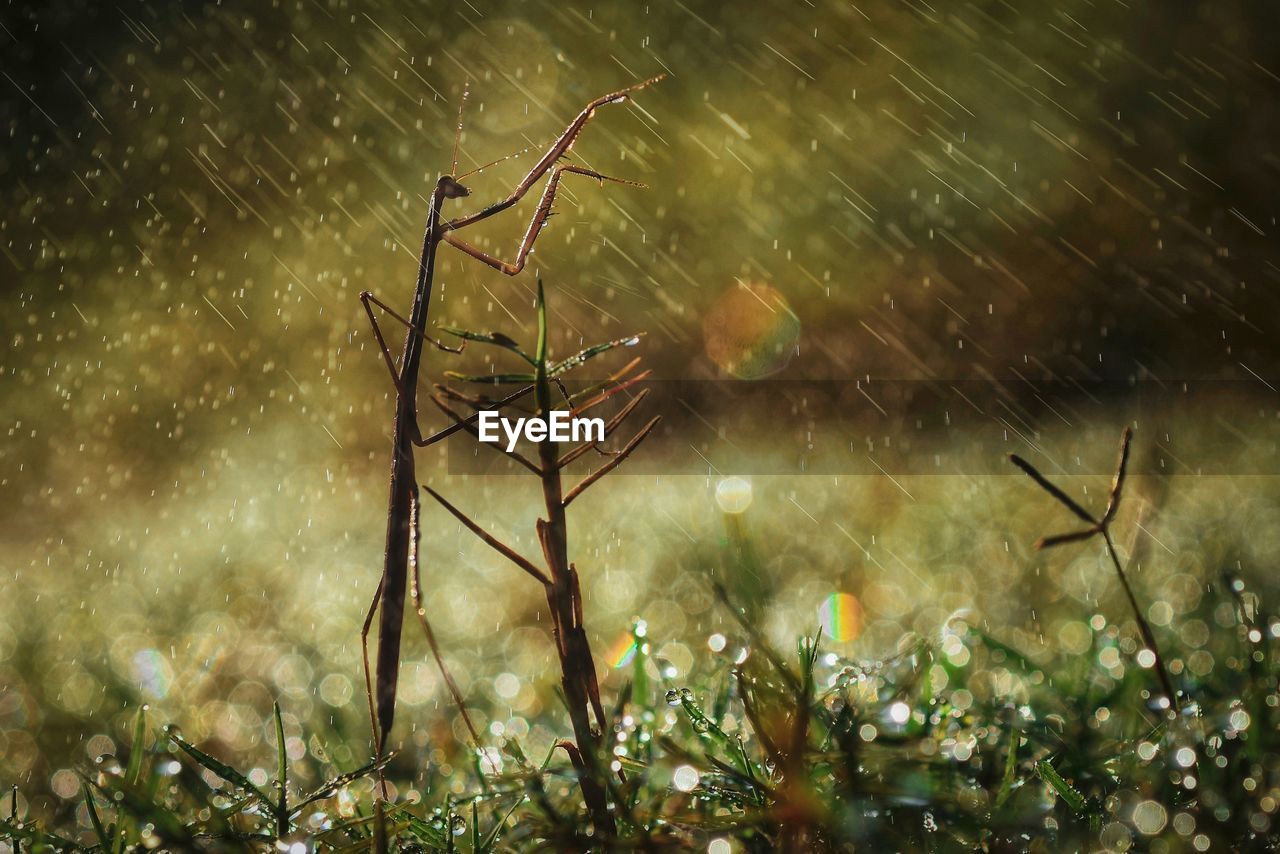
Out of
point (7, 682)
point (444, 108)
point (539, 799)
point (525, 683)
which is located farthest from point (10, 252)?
point (539, 799)

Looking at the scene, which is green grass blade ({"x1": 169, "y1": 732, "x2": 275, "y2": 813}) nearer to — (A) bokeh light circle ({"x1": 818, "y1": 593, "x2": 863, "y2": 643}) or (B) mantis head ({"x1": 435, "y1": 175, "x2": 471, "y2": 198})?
(B) mantis head ({"x1": 435, "y1": 175, "x2": 471, "y2": 198})

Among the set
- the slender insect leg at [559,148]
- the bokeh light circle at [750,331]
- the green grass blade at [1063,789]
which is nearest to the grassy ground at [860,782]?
the green grass blade at [1063,789]

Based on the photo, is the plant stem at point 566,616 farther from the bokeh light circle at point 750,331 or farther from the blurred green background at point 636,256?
the bokeh light circle at point 750,331

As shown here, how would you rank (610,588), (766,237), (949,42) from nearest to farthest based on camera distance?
1. (610,588)
2. (949,42)
3. (766,237)

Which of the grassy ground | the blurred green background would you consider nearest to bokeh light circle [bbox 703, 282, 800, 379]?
the blurred green background

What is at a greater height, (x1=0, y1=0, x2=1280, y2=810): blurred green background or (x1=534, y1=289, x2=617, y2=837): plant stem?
(x1=0, y1=0, x2=1280, y2=810): blurred green background

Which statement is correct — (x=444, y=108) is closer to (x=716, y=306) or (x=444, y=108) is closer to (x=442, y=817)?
(x=716, y=306)

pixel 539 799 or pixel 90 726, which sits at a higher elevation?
pixel 90 726
